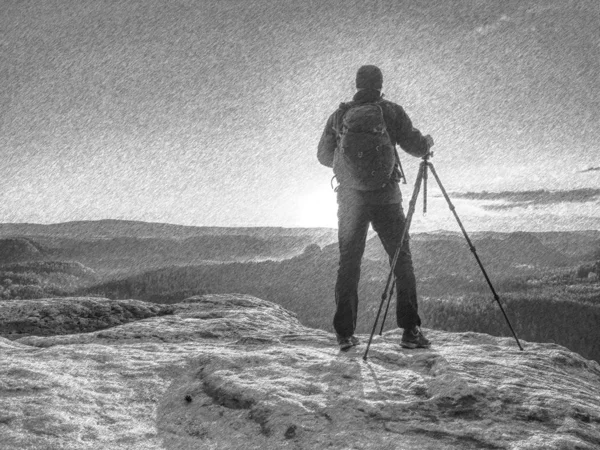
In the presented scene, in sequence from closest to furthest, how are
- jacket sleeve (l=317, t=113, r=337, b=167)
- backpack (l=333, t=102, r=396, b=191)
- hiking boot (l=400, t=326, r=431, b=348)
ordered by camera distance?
backpack (l=333, t=102, r=396, b=191) → hiking boot (l=400, t=326, r=431, b=348) → jacket sleeve (l=317, t=113, r=337, b=167)

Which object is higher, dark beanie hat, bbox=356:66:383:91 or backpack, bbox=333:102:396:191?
dark beanie hat, bbox=356:66:383:91

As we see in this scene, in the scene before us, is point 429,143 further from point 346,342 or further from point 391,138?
point 346,342

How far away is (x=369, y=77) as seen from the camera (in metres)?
8.48

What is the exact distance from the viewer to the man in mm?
8164

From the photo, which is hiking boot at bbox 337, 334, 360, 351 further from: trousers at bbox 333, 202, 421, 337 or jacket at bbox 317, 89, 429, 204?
jacket at bbox 317, 89, 429, 204

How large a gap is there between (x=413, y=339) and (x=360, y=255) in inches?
63.1

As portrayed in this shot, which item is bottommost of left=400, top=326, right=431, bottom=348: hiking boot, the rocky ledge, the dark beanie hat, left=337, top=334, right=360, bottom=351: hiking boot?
the rocky ledge

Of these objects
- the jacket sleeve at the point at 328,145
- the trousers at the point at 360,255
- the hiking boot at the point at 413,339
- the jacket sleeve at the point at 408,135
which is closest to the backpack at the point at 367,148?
the jacket sleeve at the point at 408,135

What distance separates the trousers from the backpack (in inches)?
17.8

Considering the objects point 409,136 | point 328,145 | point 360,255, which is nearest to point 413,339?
point 360,255

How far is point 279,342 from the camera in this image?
9.00 meters

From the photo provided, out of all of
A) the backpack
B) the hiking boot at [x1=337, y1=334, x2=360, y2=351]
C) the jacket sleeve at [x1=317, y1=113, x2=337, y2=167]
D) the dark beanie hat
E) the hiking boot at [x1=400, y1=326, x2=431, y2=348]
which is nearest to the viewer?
the backpack

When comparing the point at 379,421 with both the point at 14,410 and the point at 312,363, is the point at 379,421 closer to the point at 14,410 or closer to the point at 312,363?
the point at 312,363

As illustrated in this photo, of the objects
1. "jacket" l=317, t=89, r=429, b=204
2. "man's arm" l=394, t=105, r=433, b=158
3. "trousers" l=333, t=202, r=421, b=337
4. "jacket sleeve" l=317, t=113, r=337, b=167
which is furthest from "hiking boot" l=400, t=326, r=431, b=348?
"jacket sleeve" l=317, t=113, r=337, b=167
